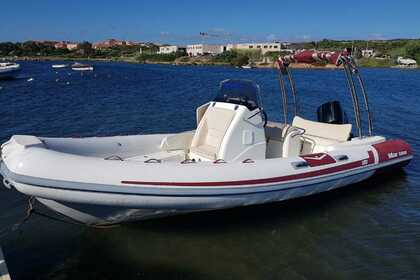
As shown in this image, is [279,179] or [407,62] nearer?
[279,179]

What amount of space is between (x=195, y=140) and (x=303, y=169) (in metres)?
1.97

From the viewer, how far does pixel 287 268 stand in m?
5.59

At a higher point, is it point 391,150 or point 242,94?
point 242,94

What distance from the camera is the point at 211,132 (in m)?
7.35

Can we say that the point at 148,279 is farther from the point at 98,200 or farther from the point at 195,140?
the point at 195,140

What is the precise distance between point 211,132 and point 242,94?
0.87 meters

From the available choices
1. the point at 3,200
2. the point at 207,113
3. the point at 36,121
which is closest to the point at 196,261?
the point at 207,113

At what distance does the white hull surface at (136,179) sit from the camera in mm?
5105

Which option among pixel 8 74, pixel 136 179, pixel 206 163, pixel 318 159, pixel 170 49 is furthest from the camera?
pixel 170 49

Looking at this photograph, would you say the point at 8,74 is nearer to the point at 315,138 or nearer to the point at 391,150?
the point at 315,138

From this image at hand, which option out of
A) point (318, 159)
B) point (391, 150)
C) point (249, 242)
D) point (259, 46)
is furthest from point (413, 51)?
point (249, 242)

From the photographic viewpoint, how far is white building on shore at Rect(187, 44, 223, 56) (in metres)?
143

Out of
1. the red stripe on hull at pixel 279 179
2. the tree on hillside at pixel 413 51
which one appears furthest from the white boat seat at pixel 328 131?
the tree on hillside at pixel 413 51

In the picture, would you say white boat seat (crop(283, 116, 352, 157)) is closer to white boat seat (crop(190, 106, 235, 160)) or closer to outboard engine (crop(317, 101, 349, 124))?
outboard engine (crop(317, 101, 349, 124))
